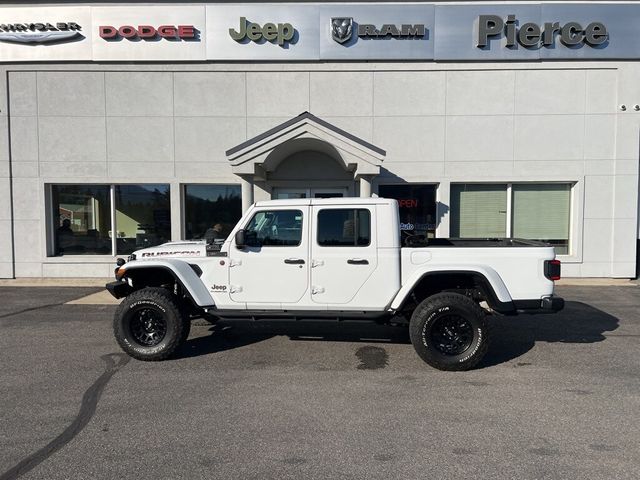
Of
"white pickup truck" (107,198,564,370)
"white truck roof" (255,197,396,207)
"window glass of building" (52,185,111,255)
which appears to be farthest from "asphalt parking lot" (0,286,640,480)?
"window glass of building" (52,185,111,255)

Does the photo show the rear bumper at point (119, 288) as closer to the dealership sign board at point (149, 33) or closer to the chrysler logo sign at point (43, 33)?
the dealership sign board at point (149, 33)

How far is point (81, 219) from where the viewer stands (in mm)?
12094

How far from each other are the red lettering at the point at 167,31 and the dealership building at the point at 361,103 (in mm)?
44

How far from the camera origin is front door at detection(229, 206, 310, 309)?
214 inches

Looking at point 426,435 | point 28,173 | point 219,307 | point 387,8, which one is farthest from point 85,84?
point 426,435

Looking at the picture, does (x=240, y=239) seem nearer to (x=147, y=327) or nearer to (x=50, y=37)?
(x=147, y=327)

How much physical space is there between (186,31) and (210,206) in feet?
15.3

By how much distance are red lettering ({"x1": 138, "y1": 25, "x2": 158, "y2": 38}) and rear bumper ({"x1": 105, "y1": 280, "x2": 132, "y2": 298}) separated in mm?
8430

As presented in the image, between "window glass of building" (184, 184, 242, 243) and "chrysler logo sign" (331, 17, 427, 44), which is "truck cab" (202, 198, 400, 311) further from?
"chrysler logo sign" (331, 17, 427, 44)

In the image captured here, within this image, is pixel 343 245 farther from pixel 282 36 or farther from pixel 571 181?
pixel 571 181

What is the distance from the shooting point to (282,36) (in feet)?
37.7

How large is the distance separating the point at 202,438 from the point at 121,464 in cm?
62

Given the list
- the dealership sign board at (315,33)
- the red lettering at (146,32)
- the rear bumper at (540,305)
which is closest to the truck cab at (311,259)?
the rear bumper at (540,305)

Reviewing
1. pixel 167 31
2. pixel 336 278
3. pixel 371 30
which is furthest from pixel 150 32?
pixel 336 278
